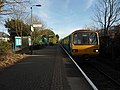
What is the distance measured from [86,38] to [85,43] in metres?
0.46

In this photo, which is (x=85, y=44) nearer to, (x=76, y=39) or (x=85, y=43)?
(x=85, y=43)

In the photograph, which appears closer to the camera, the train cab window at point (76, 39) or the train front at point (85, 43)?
the train front at point (85, 43)

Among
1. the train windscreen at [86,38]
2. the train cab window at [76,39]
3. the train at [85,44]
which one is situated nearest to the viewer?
the train at [85,44]

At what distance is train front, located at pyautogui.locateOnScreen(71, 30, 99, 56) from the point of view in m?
17.7

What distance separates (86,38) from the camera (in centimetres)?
1828

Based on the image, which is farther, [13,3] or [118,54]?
[118,54]

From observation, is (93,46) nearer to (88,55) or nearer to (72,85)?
(88,55)

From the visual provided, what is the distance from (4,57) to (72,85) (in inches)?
399

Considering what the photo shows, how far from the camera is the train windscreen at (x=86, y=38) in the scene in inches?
715

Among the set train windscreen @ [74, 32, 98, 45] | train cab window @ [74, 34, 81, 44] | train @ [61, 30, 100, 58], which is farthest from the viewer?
train cab window @ [74, 34, 81, 44]

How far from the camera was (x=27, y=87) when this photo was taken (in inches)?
327

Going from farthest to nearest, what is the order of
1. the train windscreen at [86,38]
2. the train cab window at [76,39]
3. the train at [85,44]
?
the train cab window at [76,39], the train windscreen at [86,38], the train at [85,44]

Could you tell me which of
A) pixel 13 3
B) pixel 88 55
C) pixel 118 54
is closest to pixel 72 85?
pixel 88 55

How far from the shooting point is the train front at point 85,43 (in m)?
17.7
